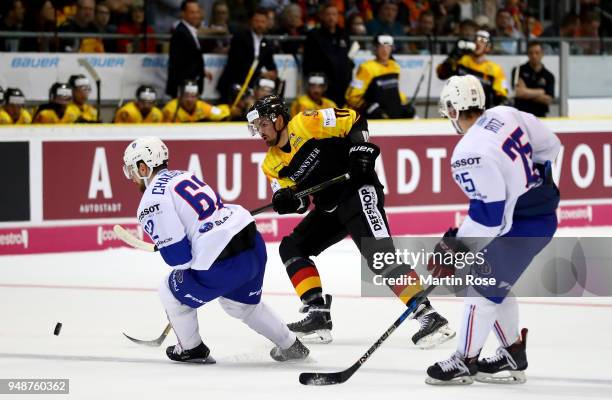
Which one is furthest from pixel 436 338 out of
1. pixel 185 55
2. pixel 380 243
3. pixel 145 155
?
pixel 185 55

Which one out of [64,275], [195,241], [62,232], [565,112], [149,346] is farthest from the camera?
[565,112]

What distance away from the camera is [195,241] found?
555 cm

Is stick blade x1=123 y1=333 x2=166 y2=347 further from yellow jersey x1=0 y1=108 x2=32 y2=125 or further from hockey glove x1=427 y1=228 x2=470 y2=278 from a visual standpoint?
yellow jersey x1=0 y1=108 x2=32 y2=125

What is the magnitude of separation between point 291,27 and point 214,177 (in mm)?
2203

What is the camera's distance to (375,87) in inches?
444

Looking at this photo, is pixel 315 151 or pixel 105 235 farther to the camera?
pixel 105 235

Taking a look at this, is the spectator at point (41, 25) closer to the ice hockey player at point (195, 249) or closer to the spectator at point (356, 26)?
the spectator at point (356, 26)

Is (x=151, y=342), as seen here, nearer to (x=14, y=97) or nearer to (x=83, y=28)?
(x=14, y=97)

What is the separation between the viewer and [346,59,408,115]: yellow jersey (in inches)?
443

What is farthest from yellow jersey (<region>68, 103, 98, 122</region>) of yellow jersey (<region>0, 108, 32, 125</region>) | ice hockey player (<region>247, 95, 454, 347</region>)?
ice hockey player (<region>247, 95, 454, 347</region>)

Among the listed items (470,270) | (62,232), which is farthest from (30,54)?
(470,270)

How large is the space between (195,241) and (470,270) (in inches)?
48.8

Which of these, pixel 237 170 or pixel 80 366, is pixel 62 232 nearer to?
pixel 237 170

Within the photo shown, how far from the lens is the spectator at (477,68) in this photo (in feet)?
38.1
